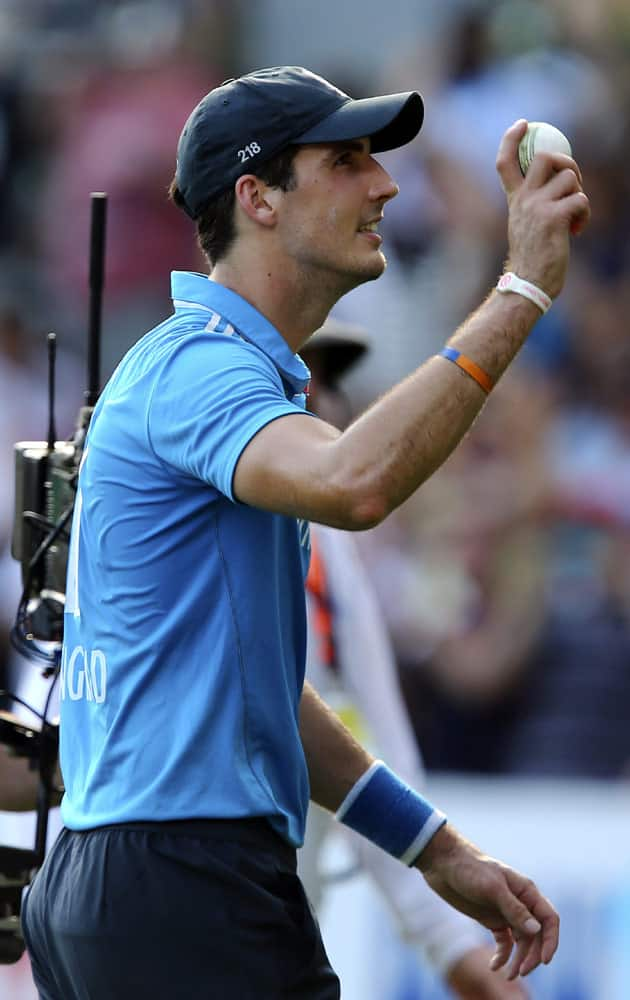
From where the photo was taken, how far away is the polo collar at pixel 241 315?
281 centimetres

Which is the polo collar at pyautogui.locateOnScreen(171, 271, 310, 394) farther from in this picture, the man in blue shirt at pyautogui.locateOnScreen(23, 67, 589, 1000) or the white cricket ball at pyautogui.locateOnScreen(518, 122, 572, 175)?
the white cricket ball at pyautogui.locateOnScreen(518, 122, 572, 175)

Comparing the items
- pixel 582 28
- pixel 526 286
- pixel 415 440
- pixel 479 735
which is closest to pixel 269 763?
pixel 415 440

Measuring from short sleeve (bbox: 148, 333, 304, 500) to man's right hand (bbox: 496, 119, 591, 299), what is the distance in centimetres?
40

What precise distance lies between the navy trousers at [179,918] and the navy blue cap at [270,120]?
1.01 meters

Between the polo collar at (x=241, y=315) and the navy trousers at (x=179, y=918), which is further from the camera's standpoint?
the polo collar at (x=241, y=315)

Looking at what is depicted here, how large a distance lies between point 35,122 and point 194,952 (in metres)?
7.48

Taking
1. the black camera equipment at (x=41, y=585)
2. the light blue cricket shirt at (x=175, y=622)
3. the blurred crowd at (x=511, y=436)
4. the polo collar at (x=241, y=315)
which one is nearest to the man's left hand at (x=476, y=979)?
the black camera equipment at (x=41, y=585)

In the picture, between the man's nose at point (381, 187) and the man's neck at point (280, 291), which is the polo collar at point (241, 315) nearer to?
the man's neck at point (280, 291)

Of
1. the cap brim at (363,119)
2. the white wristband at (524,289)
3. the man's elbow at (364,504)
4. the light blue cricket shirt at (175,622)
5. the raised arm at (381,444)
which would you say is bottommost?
the light blue cricket shirt at (175,622)

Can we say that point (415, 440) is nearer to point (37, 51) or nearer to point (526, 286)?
point (526, 286)

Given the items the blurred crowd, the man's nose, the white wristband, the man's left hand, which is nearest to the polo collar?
the man's nose

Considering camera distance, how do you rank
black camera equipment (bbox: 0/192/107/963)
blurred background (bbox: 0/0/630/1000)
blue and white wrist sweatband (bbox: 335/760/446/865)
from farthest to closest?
blurred background (bbox: 0/0/630/1000) < black camera equipment (bbox: 0/192/107/963) < blue and white wrist sweatband (bbox: 335/760/446/865)

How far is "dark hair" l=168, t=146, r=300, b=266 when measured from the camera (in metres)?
2.88

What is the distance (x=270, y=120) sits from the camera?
2865 millimetres
